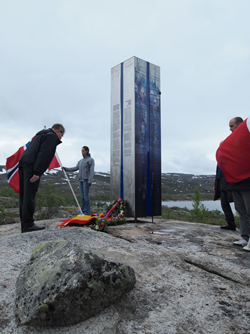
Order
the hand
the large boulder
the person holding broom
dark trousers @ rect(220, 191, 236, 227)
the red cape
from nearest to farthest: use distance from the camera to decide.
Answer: the large boulder < the red cape < the hand < dark trousers @ rect(220, 191, 236, 227) < the person holding broom

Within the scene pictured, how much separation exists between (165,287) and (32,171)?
3305 millimetres

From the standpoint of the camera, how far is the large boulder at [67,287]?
1.72 metres

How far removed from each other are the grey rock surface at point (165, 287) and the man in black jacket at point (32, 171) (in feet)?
2.37

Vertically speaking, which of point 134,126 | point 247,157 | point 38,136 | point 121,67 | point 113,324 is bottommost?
point 113,324

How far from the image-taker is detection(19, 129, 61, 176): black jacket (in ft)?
14.8

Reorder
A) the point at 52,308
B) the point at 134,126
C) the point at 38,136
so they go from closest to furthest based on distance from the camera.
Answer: the point at 52,308 < the point at 38,136 < the point at 134,126

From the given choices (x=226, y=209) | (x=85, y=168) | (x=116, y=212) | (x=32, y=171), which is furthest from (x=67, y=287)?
(x=85, y=168)

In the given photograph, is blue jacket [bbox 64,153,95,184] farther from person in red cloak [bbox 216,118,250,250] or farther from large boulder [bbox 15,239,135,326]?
large boulder [bbox 15,239,135,326]

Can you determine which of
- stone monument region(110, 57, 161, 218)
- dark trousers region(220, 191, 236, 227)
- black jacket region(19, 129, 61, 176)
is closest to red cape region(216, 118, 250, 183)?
dark trousers region(220, 191, 236, 227)

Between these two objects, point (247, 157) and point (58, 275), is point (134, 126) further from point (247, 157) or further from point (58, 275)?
point (58, 275)

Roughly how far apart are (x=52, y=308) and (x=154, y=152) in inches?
207

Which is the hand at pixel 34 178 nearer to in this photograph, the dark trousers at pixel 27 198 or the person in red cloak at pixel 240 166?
the dark trousers at pixel 27 198

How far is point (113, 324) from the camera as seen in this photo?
1769mm

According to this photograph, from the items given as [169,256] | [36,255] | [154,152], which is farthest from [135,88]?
[36,255]
